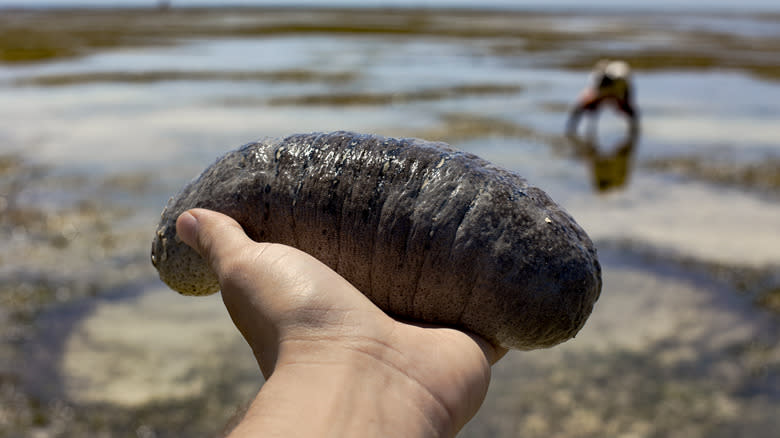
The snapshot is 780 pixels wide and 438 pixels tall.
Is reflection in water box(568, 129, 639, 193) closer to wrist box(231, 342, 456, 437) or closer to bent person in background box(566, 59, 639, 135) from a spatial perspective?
bent person in background box(566, 59, 639, 135)

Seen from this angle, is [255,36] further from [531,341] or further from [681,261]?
[531,341]

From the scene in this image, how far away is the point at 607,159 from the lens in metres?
9.62

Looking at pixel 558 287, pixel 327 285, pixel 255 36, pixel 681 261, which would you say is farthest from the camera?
pixel 255 36

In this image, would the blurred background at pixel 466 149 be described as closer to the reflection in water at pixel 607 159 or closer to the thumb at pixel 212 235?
the reflection in water at pixel 607 159

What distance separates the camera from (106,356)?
A: 4.36 meters

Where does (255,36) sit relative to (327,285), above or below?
below

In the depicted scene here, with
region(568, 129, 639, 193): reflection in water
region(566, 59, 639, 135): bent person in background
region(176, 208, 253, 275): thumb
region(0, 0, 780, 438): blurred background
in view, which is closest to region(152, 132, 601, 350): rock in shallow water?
region(176, 208, 253, 275): thumb

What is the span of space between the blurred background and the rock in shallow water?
2.81 feet

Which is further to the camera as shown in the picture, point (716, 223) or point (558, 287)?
point (716, 223)

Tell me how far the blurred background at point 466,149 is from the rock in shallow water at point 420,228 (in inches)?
33.8

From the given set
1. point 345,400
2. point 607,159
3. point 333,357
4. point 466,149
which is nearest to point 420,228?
point 333,357

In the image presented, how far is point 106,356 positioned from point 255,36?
3379cm

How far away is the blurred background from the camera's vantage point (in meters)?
3.91

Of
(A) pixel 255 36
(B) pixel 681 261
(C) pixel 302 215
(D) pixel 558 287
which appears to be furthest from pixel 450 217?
(A) pixel 255 36
